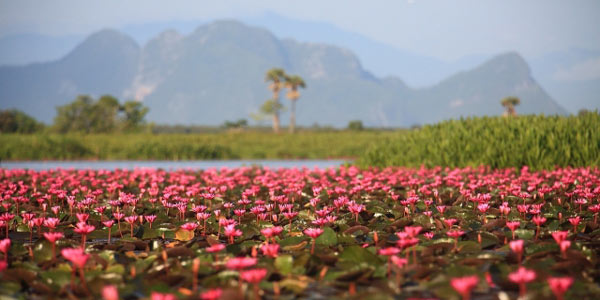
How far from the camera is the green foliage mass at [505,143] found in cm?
1352

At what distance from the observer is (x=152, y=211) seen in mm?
6367

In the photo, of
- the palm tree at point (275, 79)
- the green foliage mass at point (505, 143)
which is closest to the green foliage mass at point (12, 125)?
the palm tree at point (275, 79)

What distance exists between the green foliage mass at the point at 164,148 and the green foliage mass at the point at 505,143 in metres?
12.3

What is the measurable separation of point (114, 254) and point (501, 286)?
8.97ft

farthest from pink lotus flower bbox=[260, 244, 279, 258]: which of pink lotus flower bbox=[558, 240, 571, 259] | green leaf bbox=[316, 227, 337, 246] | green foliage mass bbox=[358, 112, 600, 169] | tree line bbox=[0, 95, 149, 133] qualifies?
tree line bbox=[0, 95, 149, 133]

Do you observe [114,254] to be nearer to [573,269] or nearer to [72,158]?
[573,269]

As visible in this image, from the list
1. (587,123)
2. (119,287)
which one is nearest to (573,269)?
(119,287)

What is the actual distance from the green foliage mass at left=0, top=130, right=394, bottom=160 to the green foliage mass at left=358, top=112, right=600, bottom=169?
1225cm

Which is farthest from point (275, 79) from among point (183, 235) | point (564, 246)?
point (564, 246)

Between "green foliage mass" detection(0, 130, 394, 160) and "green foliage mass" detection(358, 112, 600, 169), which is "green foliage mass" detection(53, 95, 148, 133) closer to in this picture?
"green foliage mass" detection(0, 130, 394, 160)

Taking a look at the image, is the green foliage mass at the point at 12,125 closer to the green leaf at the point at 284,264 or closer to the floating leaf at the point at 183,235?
the floating leaf at the point at 183,235

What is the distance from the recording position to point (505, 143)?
46.8 ft

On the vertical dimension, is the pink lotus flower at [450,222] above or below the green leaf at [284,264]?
above

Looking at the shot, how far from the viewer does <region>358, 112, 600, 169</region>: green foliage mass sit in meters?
13.5
